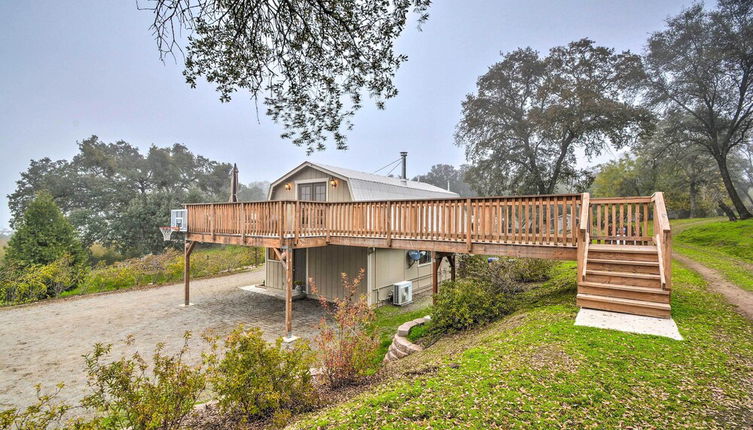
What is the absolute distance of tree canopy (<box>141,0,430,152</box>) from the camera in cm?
418

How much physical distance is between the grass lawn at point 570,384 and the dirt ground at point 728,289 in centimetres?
119

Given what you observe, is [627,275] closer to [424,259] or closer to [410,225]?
[410,225]

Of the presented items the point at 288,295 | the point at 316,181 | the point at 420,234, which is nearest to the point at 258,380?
the point at 288,295

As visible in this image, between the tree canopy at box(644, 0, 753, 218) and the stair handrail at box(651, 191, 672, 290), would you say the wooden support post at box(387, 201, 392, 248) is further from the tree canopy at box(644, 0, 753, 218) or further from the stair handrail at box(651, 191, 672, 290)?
the tree canopy at box(644, 0, 753, 218)

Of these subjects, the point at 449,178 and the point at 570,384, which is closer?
the point at 570,384

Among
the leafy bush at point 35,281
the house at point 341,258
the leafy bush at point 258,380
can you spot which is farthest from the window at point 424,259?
the leafy bush at point 35,281

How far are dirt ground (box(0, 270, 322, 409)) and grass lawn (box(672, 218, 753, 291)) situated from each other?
37.7 ft

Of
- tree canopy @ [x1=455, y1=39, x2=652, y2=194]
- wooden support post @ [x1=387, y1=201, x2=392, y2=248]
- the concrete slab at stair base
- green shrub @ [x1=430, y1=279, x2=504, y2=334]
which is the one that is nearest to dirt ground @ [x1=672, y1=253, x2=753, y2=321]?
the concrete slab at stair base

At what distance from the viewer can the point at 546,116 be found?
1753cm

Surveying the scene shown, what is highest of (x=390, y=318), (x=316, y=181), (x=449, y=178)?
(x=449, y=178)

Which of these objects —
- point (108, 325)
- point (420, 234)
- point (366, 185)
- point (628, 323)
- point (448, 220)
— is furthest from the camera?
point (366, 185)

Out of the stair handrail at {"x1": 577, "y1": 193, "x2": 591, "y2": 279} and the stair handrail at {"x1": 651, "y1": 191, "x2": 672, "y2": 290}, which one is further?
the stair handrail at {"x1": 577, "y1": 193, "x2": 591, "y2": 279}

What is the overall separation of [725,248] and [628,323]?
44.6ft

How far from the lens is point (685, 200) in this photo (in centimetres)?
2686
